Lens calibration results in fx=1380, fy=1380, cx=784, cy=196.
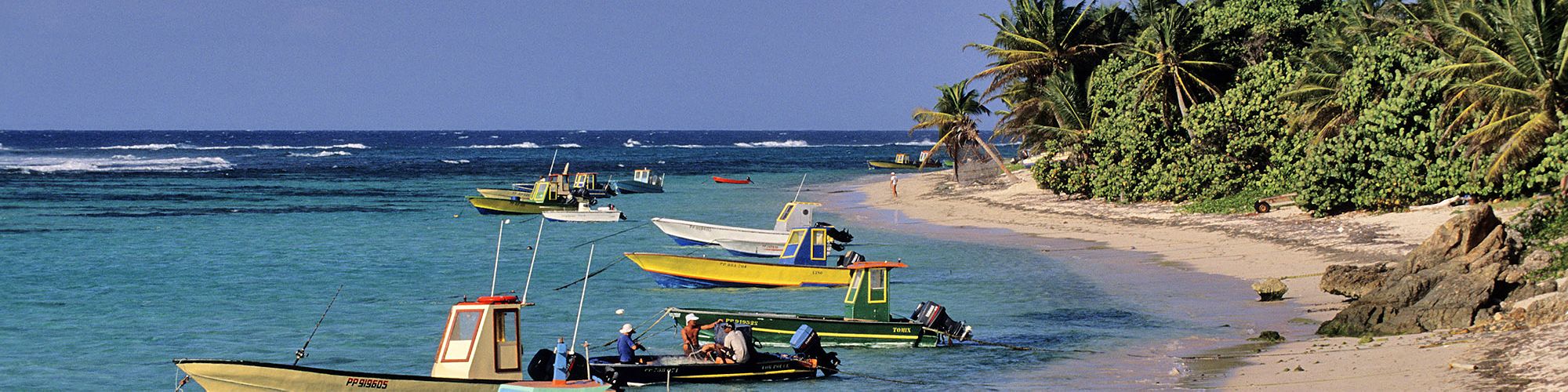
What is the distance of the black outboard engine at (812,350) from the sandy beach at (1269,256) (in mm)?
4942

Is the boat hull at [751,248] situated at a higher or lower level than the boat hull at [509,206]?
higher

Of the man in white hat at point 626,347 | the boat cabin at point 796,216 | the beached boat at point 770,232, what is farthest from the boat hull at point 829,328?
the boat cabin at point 796,216

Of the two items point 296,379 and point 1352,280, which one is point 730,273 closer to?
point 1352,280

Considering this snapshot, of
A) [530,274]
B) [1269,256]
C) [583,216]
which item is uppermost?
[530,274]

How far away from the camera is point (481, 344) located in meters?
17.5

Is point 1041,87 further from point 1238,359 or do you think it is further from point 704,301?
point 1238,359

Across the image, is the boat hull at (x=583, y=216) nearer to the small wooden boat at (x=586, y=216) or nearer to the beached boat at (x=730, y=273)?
the small wooden boat at (x=586, y=216)

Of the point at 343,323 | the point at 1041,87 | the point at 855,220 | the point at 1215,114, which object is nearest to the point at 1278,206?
the point at 1215,114

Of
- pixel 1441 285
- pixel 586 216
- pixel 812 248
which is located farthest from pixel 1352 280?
pixel 586 216

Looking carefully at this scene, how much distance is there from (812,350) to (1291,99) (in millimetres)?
25546

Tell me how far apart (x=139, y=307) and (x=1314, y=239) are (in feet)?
91.5

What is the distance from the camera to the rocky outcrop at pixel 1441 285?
68.9 feet

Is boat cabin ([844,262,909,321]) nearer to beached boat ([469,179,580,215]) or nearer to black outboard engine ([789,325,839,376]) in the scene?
black outboard engine ([789,325,839,376])

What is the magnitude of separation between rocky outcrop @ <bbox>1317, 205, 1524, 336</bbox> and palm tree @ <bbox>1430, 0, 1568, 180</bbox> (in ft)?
19.2
